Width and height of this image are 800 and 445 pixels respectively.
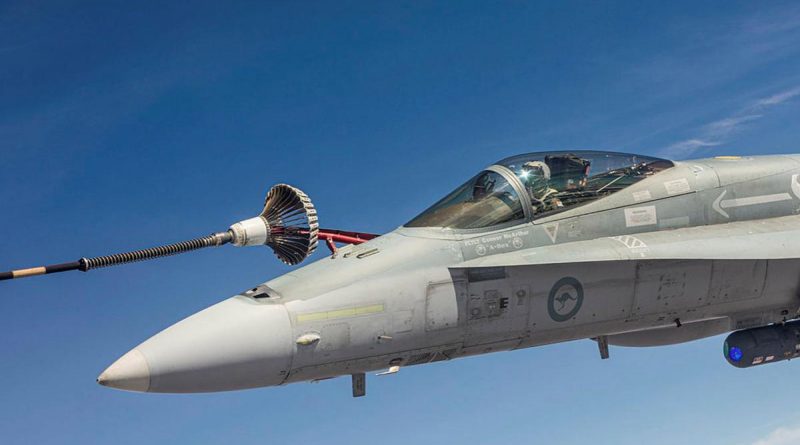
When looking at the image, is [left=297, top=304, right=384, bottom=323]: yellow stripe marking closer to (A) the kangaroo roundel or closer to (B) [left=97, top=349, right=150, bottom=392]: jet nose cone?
(B) [left=97, top=349, right=150, bottom=392]: jet nose cone

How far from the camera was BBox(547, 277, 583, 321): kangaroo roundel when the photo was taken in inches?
480

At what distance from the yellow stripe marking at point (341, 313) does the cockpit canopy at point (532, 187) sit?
1744mm

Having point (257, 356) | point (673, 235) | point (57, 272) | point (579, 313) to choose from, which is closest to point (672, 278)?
point (673, 235)

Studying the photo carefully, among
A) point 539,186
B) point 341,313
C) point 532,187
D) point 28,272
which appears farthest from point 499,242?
point 28,272

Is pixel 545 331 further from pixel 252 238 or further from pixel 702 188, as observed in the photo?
pixel 252 238

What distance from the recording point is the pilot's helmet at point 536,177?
12.6m

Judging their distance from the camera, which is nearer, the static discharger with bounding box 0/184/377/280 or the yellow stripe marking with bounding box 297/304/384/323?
the yellow stripe marking with bounding box 297/304/384/323

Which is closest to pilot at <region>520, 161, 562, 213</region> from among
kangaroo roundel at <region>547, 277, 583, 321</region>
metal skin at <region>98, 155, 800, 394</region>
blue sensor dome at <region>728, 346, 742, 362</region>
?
metal skin at <region>98, 155, 800, 394</region>

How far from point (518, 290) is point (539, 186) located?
5.61 feet

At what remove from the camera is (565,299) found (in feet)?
40.2

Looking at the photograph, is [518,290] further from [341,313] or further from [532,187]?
[341,313]

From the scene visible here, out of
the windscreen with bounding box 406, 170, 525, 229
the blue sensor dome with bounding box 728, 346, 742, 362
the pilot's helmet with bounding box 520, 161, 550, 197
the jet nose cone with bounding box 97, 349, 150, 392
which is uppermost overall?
the pilot's helmet with bounding box 520, 161, 550, 197

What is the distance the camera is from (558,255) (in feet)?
39.5

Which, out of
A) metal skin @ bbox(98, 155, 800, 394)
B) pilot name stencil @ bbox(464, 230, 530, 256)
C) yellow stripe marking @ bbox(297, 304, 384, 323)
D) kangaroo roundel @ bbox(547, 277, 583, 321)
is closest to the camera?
metal skin @ bbox(98, 155, 800, 394)
